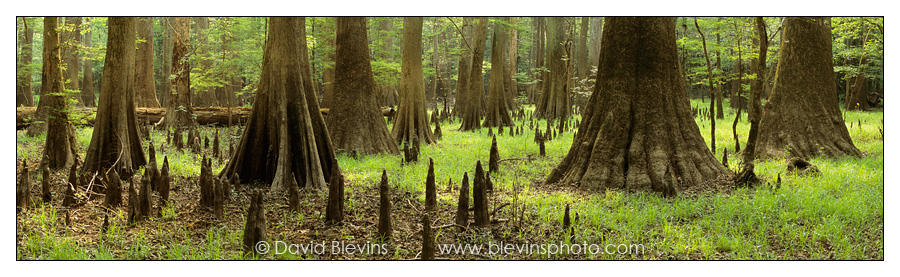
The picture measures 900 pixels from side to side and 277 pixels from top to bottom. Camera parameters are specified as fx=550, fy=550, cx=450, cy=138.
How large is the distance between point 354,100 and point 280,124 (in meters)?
2.59

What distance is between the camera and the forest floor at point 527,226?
3590 millimetres

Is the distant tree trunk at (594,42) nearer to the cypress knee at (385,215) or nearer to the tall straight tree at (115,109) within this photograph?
the tall straight tree at (115,109)

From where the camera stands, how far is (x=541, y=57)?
24984 mm

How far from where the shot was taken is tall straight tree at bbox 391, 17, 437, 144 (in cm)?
1002

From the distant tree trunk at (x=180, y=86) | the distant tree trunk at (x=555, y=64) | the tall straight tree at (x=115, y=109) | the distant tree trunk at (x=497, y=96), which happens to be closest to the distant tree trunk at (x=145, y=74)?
the distant tree trunk at (x=180, y=86)

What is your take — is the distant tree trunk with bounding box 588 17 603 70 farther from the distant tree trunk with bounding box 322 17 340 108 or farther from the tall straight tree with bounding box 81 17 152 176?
the tall straight tree with bounding box 81 17 152 176

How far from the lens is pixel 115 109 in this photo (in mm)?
6043

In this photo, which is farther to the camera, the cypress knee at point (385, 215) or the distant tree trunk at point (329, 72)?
the distant tree trunk at point (329, 72)

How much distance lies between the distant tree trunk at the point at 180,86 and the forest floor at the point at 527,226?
6540mm

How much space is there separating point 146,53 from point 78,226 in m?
12.3

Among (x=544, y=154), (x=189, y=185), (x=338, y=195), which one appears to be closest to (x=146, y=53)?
(x=189, y=185)

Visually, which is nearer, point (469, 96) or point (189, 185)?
point (189, 185)

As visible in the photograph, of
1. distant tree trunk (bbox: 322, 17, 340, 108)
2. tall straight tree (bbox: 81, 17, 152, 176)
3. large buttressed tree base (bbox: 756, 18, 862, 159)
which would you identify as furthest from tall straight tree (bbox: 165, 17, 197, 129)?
large buttressed tree base (bbox: 756, 18, 862, 159)

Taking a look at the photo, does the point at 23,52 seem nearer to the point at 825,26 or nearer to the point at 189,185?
the point at 189,185
